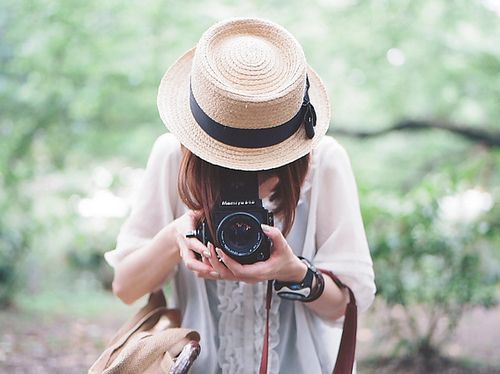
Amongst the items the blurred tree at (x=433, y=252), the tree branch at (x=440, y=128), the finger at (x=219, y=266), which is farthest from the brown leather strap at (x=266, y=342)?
the tree branch at (x=440, y=128)

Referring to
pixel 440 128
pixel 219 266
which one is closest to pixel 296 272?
pixel 219 266

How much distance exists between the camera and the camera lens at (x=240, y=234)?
52.3 inches

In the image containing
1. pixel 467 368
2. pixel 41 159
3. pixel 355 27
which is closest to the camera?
pixel 467 368

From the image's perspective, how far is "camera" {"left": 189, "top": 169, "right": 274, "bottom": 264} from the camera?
52.3 inches

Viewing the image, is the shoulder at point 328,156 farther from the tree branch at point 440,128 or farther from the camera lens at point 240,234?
the tree branch at point 440,128

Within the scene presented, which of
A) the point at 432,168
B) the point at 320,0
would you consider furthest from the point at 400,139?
the point at 320,0

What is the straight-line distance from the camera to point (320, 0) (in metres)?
5.75

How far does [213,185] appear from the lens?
1.39 metres

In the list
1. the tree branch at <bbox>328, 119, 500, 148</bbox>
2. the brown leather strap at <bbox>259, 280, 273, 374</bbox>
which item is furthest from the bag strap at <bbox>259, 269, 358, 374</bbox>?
the tree branch at <bbox>328, 119, 500, 148</bbox>

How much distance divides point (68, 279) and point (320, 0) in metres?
4.88

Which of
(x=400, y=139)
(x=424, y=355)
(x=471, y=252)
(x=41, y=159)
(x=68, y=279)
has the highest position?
(x=471, y=252)

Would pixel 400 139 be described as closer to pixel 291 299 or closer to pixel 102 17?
pixel 102 17

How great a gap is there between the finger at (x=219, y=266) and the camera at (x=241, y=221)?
0.06 ft

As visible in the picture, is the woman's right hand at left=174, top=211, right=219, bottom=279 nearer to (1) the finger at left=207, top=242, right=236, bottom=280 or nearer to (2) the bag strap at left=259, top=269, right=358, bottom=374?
(1) the finger at left=207, top=242, right=236, bottom=280
